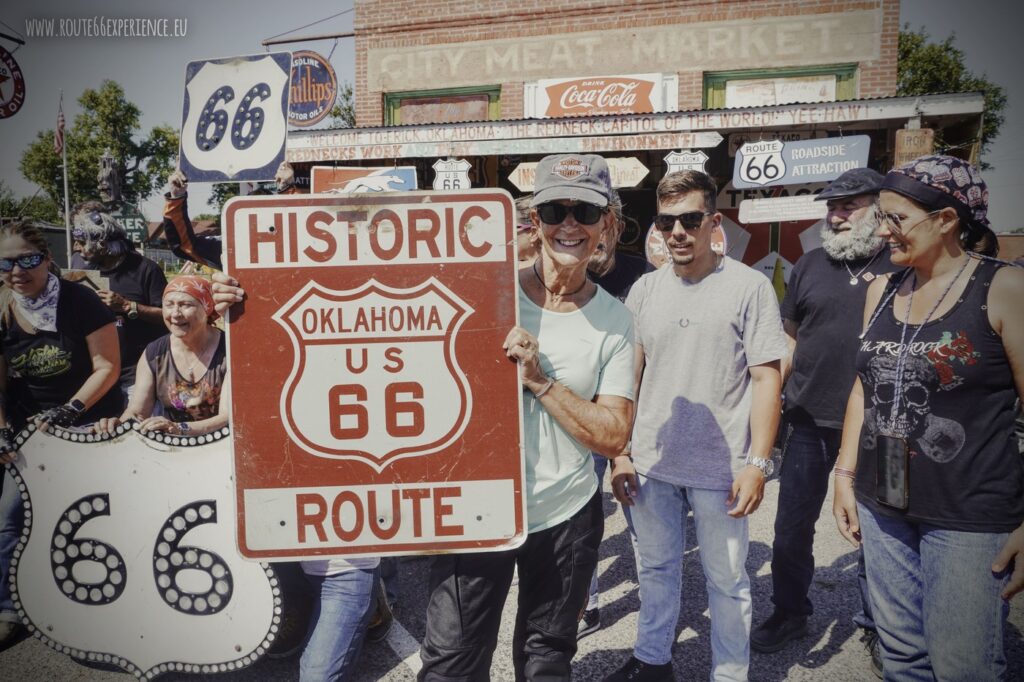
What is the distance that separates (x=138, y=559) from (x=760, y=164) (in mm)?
7387

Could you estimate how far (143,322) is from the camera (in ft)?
13.1

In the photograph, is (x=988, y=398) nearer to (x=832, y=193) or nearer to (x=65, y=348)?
(x=832, y=193)

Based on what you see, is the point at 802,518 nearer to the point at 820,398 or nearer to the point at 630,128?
the point at 820,398

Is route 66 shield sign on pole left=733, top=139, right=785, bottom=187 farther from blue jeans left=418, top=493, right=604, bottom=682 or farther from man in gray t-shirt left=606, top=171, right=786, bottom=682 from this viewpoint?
blue jeans left=418, top=493, right=604, bottom=682

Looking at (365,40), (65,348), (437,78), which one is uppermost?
(365,40)

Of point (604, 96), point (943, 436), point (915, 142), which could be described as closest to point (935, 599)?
point (943, 436)

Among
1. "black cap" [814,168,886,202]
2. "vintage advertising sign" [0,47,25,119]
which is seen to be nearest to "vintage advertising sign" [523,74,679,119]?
"vintage advertising sign" [0,47,25,119]

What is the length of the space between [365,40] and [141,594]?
12.2 meters

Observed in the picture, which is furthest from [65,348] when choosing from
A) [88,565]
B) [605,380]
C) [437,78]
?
[437,78]

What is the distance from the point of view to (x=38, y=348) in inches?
123

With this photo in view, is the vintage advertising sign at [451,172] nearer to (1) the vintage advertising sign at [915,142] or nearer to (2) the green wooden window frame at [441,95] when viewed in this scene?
(2) the green wooden window frame at [441,95]

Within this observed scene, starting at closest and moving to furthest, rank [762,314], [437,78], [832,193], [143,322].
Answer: [762,314] → [832,193] → [143,322] → [437,78]

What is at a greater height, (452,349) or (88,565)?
(452,349)

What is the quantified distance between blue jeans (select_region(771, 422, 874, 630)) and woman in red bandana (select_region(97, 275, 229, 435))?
2.72m
